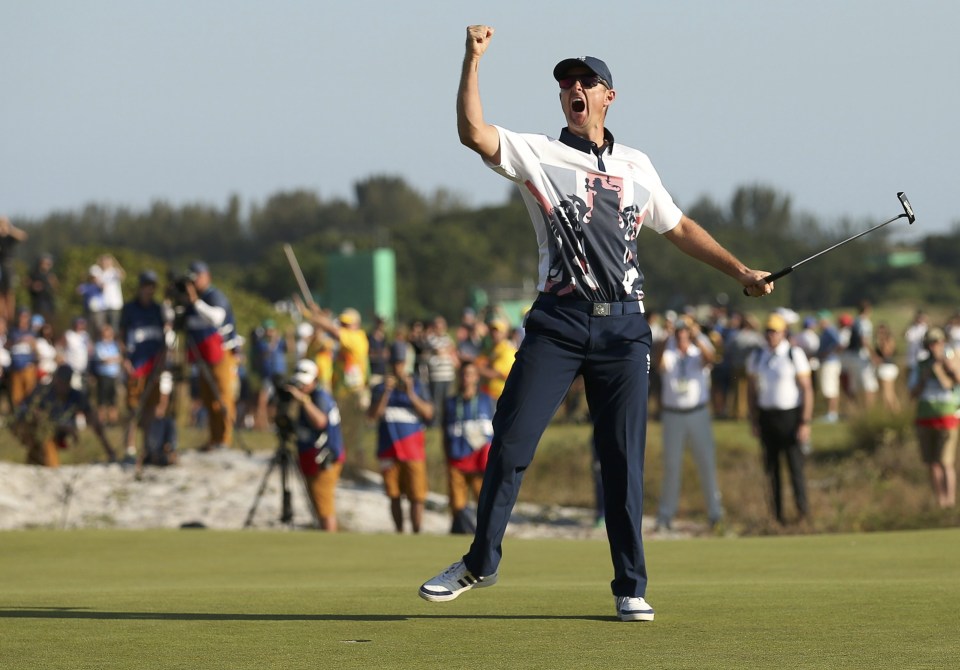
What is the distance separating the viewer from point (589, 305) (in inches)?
240

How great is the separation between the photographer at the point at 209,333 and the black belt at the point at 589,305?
10.8m

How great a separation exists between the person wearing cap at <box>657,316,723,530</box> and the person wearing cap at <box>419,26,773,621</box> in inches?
398

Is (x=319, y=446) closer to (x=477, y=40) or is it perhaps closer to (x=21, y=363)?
(x=21, y=363)

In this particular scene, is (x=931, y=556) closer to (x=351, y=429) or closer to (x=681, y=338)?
(x=681, y=338)

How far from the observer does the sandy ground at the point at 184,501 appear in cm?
1742

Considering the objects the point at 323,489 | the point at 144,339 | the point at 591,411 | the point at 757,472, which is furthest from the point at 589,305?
the point at 757,472

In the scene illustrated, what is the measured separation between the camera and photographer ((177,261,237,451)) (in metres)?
16.6

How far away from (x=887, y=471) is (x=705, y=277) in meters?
74.1

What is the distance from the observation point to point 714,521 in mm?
Answer: 16703

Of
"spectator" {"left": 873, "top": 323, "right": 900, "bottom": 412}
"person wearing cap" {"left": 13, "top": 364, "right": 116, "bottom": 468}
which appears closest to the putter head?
"person wearing cap" {"left": 13, "top": 364, "right": 116, "bottom": 468}

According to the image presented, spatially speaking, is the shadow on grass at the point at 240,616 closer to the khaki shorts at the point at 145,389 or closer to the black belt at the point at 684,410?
the black belt at the point at 684,410

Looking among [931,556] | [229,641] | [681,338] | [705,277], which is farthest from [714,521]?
[705,277]

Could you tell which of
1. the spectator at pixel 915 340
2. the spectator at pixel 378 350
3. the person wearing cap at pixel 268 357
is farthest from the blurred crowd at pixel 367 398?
the person wearing cap at pixel 268 357

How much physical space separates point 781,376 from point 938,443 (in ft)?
7.36
